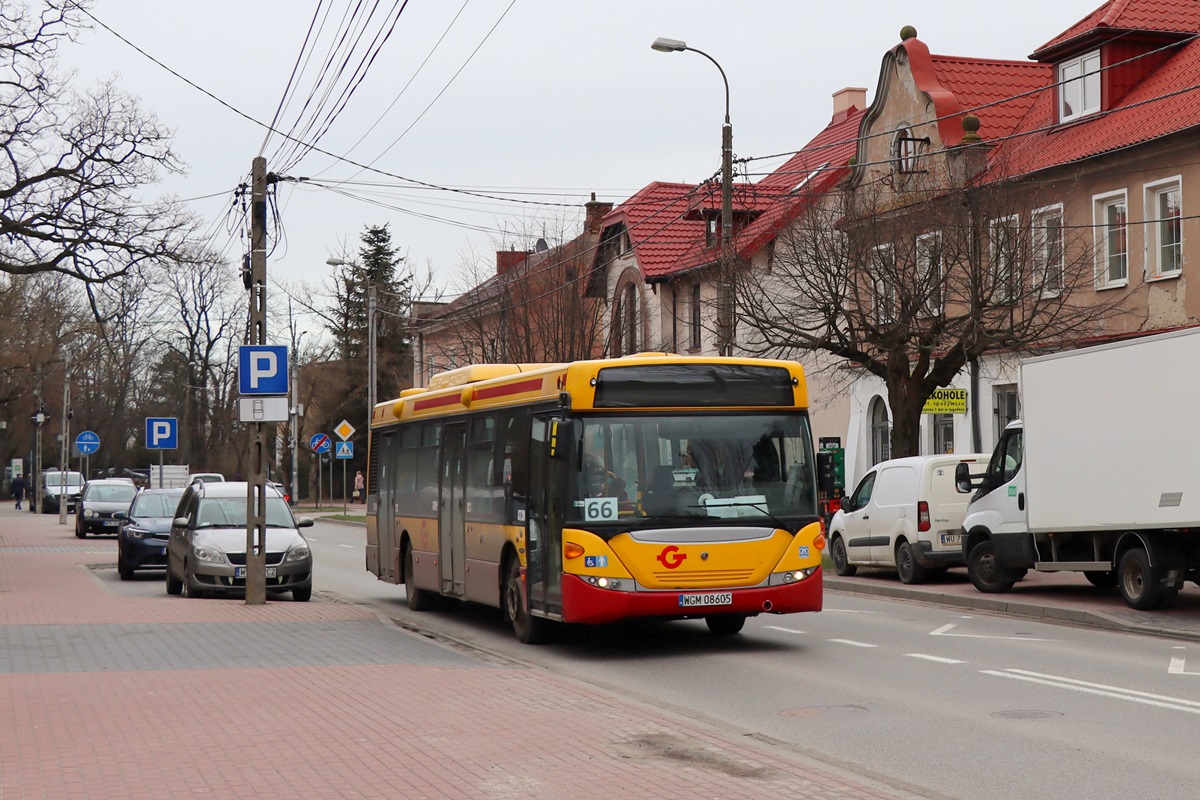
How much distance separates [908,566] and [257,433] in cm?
976

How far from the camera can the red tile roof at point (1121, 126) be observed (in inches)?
1104

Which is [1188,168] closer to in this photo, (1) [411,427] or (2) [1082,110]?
(2) [1082,110]

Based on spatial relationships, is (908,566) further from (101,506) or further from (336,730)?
(101,506)

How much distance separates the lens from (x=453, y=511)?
1750 cm

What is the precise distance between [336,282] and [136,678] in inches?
2653

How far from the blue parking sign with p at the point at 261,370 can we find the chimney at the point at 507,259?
27.3 metres

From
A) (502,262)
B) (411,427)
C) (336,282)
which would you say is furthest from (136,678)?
(336,282)

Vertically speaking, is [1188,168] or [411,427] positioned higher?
[1188,168]

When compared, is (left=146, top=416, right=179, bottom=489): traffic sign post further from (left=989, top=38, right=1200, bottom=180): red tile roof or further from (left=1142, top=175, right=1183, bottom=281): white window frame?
(left=1142, top=175, right=1183, bottom=281): white window frame

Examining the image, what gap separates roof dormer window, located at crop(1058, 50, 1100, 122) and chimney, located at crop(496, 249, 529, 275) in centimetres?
1841

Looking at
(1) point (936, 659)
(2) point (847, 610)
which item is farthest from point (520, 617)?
(2) point (847, 610)

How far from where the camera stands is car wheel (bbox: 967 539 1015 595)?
20.2 meters

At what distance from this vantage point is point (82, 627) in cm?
1700

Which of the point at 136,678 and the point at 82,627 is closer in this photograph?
the point at 136,678
